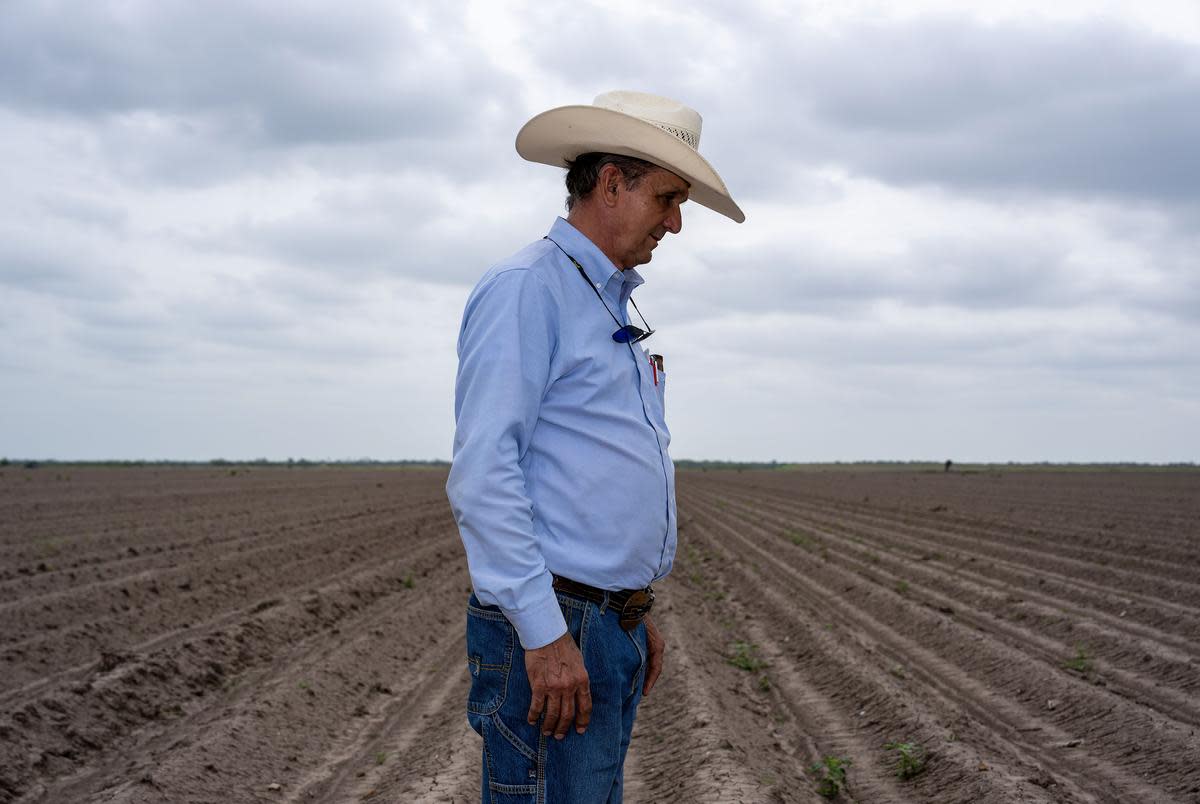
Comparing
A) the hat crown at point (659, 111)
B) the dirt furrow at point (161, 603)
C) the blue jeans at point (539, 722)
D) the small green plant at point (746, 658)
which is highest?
the hat crown at point (659, 111)

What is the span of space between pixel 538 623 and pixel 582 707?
0.77 feet

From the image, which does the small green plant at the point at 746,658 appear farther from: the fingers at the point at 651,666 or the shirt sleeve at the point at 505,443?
the shirt sleeve at the point at 505,443

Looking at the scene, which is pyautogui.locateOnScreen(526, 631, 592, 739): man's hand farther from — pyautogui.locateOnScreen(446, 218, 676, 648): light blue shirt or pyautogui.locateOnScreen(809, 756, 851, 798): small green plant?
pyautogui.locateOnScreen(809, 756, 851, 798): small green plant

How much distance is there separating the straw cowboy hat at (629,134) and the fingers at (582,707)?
3.91ft

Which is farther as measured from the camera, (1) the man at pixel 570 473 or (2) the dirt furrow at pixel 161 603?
(2) the dirt furrow at pixel 161 603

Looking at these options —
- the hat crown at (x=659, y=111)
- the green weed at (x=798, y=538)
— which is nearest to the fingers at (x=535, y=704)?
the hat crown at (x=659, y=111)

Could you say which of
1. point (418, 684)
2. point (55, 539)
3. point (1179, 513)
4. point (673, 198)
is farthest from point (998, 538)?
point (673, 198)

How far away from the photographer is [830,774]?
5762 mm

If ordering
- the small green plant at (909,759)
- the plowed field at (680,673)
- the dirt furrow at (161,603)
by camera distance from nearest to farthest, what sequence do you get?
the plowed field at (680,673) → the small green plant at (909,759) → the dirt furrow at (161,603)

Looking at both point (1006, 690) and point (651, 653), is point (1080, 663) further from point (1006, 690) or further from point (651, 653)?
point (651, 653)

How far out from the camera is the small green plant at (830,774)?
18.4 ft

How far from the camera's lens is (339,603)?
38.3 ft

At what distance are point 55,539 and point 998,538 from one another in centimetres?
1594

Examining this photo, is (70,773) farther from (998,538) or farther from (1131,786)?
(998,538)
